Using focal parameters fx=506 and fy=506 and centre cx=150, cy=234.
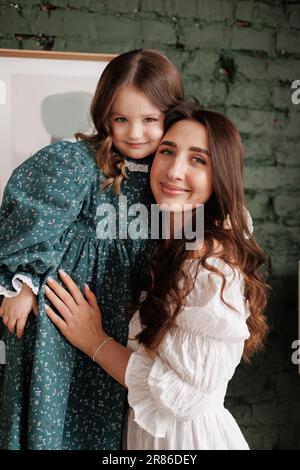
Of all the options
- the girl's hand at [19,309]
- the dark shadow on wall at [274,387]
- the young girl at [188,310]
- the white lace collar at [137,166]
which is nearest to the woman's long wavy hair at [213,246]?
the young girl at [188,310]

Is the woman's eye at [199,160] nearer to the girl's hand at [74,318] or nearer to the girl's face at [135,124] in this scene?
the girl's face at [135,124]

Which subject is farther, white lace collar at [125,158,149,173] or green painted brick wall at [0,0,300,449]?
green painted brick wall at [0,0,300,449]

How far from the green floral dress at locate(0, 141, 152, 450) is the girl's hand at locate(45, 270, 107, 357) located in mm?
24

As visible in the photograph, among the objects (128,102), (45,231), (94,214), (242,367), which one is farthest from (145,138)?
(242,367)

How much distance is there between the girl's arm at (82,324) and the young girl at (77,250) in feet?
0.08

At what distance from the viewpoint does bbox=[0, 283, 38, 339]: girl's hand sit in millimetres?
1163

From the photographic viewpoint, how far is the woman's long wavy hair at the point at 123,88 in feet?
3.96

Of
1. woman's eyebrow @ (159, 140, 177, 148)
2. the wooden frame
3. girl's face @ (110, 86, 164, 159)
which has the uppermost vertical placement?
the wooden frame

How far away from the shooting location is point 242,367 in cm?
184

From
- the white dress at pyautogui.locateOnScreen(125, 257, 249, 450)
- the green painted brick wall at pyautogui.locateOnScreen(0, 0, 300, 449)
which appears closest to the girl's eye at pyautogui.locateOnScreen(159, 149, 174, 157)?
the white dress at pyautogui.locateOnScreen(125, 257, 249, 450)

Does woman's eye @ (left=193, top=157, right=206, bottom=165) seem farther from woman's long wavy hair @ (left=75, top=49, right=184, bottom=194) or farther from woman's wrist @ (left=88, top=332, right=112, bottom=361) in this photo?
woman's wrist @ (left=88, top=332, right=112, bottom=361)

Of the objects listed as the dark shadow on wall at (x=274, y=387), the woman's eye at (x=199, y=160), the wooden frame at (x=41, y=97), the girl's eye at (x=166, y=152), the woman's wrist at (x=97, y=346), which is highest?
the wooden frame at (x=41, y=97)

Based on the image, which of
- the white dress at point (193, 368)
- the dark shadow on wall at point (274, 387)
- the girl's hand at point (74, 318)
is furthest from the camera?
the dark shadow on wall at point (274, 387)

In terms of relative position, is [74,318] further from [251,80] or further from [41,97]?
[251,80]
